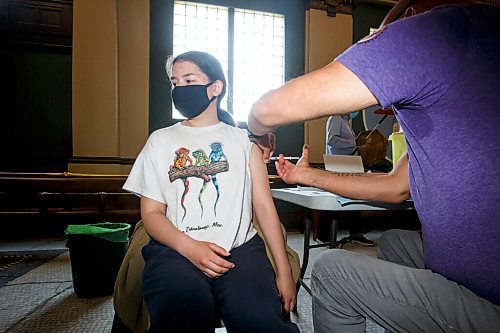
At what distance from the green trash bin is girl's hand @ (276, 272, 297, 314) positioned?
3.82ft

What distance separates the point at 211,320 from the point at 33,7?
5652 mm

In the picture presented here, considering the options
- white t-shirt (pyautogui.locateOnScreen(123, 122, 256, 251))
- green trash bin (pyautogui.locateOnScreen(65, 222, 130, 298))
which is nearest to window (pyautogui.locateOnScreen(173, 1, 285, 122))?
green trash bin (pyautogui.locateOnScreen(65, 222, 130, 298))

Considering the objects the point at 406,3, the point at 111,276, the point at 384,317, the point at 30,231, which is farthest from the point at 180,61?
the point at 30,231

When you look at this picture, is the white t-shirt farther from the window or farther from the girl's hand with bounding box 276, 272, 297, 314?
the window

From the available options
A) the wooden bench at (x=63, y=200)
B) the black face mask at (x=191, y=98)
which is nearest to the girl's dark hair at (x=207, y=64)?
the black face mask at (x=191, y=98)

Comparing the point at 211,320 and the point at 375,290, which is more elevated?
the point at 375,290

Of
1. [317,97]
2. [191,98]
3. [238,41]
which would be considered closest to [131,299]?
[191,98]

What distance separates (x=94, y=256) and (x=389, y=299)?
62.3 inches

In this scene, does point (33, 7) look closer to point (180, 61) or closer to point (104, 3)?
point (104, 3)

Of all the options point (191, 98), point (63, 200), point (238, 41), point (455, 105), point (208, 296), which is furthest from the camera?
point (238, 41)

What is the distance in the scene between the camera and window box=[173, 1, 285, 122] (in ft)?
17.0

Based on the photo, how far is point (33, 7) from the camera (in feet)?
15.8

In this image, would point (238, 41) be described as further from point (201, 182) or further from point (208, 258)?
point (208, 258)

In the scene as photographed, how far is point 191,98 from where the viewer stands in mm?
1150
